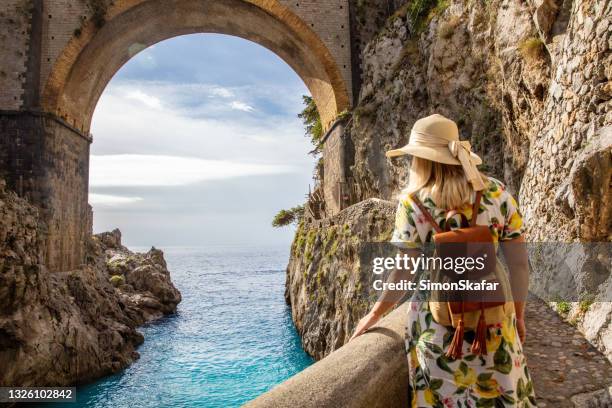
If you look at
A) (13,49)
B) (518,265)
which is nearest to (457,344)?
(518,265)

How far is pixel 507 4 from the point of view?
9.21 metres

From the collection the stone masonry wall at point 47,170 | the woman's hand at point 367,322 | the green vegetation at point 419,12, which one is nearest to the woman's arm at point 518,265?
the woman's hand at point 367,322

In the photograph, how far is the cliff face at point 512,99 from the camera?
4781mm

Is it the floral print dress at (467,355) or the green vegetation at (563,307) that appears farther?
the green vegetation at (563,307)

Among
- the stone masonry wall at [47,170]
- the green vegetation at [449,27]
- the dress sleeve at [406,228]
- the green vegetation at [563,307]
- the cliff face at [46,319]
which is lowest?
the cliff face at [46,319]

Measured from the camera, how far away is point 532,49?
7984 millimetres

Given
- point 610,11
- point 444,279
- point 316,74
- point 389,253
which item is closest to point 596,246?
point 610,11

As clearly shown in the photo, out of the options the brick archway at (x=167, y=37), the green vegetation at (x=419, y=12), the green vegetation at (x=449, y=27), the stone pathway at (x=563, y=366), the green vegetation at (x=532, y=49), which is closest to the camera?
the stone pathway at (x=563, y=366)

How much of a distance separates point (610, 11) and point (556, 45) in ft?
8.13

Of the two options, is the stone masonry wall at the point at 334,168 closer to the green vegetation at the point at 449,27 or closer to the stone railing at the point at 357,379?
the green vegetation at the point at 449,27

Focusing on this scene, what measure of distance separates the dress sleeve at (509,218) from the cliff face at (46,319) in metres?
15.3

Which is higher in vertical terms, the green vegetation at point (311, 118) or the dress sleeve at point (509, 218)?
the green vegetation at point (311, 118)

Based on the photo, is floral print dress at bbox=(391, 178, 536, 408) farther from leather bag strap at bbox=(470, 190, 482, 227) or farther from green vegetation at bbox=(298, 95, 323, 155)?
green vegetation at bbox=(298, 95, 323, 155)

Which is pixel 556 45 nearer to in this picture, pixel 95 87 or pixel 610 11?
pixel 610 11
